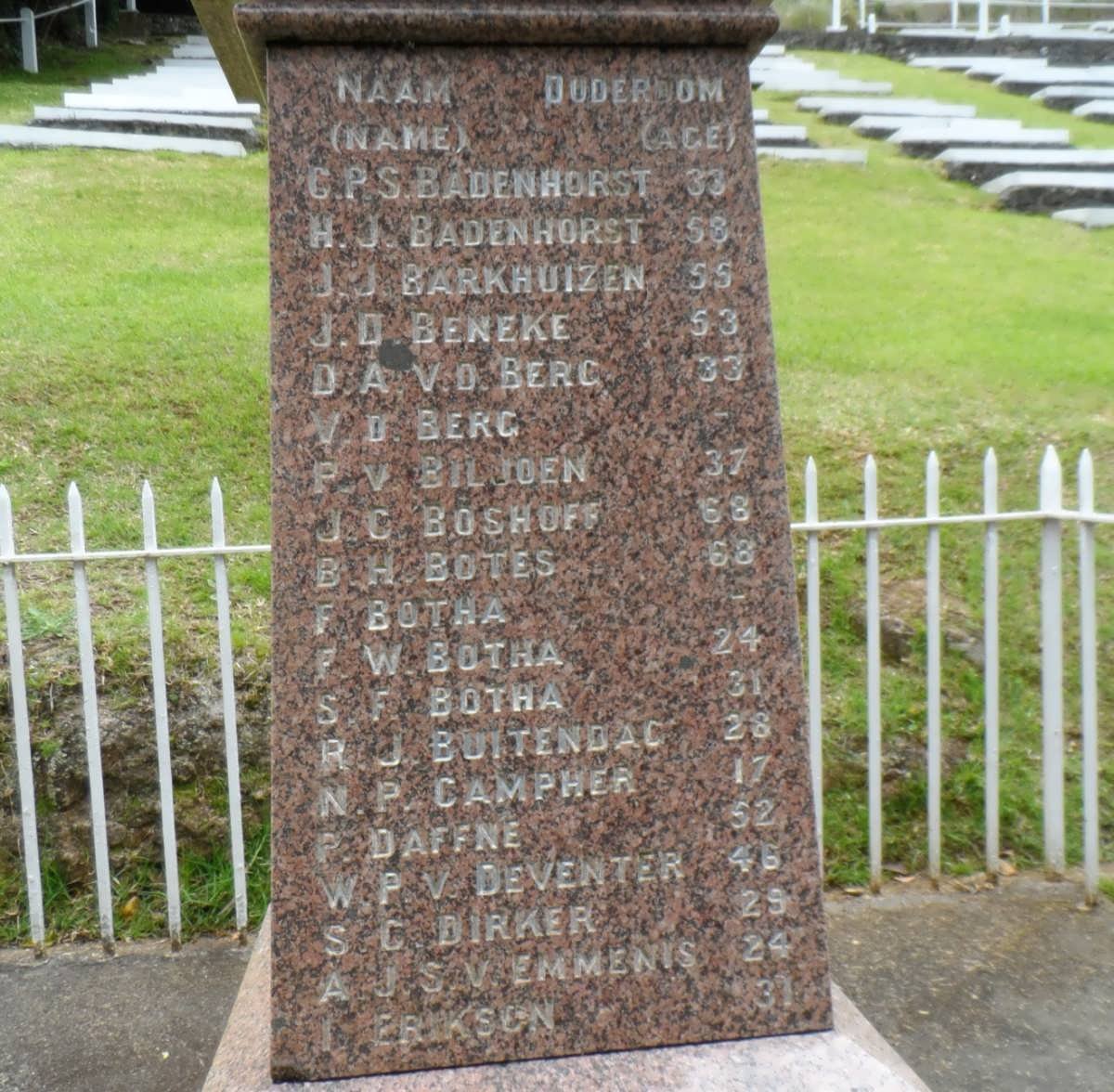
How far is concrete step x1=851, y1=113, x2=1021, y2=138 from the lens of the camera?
1460 cm

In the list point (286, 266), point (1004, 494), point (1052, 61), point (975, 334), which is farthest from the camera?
point (1052, 61)

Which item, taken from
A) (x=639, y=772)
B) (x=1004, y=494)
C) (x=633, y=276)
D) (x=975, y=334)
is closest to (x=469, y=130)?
(x=633, y=276)

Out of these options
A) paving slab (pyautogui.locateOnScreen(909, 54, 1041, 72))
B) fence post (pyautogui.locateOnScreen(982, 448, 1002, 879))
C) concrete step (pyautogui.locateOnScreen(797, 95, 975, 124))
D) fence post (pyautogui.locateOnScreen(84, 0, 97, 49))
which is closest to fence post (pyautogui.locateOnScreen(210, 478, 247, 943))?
fence post (pyautogui.locateOnScreen(982, 448, 1002, 879))

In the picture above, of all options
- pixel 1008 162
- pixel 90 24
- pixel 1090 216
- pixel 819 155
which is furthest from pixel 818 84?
pixel 90 24

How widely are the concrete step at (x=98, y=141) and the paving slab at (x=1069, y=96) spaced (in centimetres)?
1225

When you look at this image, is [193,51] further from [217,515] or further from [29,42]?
[217,515]

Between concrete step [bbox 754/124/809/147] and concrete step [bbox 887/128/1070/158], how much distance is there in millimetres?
1171

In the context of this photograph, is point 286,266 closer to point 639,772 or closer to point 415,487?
point 415,487

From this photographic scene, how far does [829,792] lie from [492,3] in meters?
2.85

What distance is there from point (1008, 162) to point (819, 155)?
197cm

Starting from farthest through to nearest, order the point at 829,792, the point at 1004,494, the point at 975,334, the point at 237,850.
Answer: the point at 975,334 < the point at 1004,494 < the point at 829,792 < the point at 237,850

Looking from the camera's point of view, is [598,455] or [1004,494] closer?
[598,455]

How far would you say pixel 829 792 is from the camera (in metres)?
4.11

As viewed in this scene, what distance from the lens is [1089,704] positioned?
12.5 ft
